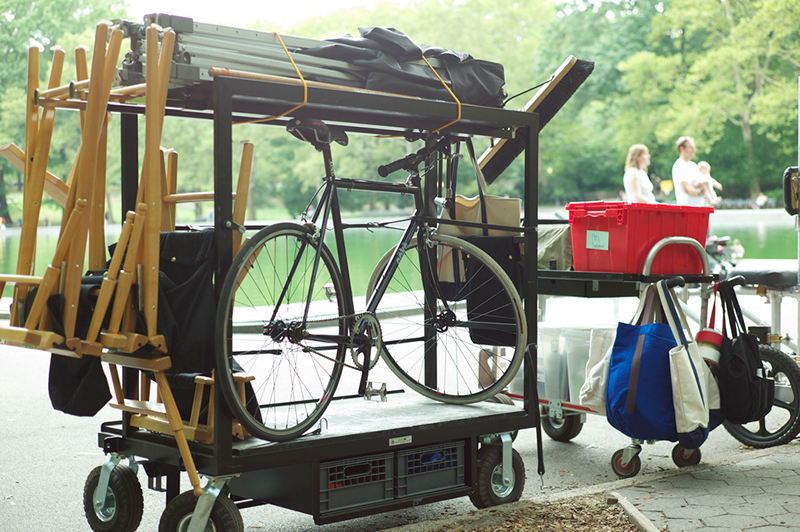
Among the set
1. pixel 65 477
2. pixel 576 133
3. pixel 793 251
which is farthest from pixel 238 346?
pixel 576 133

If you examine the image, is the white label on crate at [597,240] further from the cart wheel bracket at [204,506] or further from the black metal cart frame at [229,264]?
the cart wheel bracket at [204,506]

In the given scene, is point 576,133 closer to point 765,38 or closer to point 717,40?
point 717,40

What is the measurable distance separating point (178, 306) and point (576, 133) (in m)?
51.2

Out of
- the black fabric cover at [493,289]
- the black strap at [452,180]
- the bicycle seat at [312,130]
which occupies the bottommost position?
the black fabric cover at [493,289]

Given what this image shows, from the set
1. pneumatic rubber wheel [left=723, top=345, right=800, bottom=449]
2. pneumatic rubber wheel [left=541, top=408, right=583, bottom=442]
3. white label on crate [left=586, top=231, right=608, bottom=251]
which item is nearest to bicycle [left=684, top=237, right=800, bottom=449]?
pneumatic rubber wheel [left=723, top=345, right=800, bottom=449]

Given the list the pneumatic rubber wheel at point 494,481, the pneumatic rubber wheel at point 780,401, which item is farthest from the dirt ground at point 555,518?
the pneumatic rubber wheel at point 780,401

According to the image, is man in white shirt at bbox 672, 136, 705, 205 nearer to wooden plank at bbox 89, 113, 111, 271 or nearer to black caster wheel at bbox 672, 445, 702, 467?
black caster wheel at bbox 672, 445, 702, 467

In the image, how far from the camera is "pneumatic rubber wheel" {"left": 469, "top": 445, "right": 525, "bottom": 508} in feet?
13.0

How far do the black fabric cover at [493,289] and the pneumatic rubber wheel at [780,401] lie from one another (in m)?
1.55

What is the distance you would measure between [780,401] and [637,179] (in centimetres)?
448

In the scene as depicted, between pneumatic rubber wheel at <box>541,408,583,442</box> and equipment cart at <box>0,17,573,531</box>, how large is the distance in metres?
1.37

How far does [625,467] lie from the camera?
15.1 ft

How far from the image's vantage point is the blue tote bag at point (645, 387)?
431 cm

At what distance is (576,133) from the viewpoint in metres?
52.4
